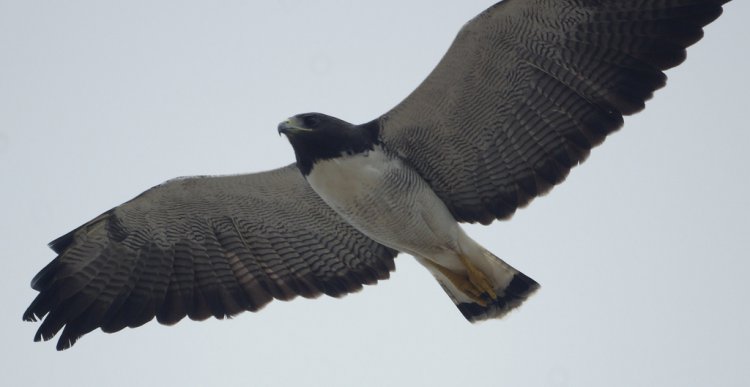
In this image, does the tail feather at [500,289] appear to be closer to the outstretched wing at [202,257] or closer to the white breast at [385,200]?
the white breast at [385,200]

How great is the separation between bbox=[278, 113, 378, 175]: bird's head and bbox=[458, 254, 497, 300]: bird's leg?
177 cm

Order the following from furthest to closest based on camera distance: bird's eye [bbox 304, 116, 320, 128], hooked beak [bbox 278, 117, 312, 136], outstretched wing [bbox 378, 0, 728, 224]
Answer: bird's eye [bbox 304, 116, 320, 128] → hooked beak [bbox 278, 117, 312, 136] → outstretched wing [bbox 378, 0, 728, 224]

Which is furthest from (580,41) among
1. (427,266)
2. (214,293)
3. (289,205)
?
(214,293)

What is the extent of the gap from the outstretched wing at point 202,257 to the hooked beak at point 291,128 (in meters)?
0.91

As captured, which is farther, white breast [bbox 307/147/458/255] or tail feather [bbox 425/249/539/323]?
tail feather [bbox 425/249/539/323]

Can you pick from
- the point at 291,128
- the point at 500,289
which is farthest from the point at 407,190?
the point at 500,289

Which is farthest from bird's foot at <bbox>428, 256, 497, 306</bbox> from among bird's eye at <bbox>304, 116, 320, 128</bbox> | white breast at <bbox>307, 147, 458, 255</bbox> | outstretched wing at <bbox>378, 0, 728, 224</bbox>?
bird's eye at <bbox>304, 116, 320, 128</bbox>

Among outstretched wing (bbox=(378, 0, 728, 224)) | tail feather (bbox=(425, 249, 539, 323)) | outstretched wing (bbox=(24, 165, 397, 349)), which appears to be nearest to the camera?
outstretched wing (bbox=(378, 0, 728, 224))

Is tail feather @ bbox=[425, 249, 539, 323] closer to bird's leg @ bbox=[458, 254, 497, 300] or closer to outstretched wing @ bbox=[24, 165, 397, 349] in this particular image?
bird's leg @ bbox=[458, 254, 497, 300]

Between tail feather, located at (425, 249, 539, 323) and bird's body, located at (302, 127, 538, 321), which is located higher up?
bird's body, located at (302, 127, 538, 321)

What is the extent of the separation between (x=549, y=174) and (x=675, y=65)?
5.64ft

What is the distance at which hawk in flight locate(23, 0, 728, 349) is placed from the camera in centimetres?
1060

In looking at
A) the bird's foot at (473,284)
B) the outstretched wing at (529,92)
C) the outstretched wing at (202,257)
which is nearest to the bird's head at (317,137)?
the outstretched wing at (529,92)

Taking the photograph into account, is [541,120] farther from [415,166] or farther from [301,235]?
[301,235]
